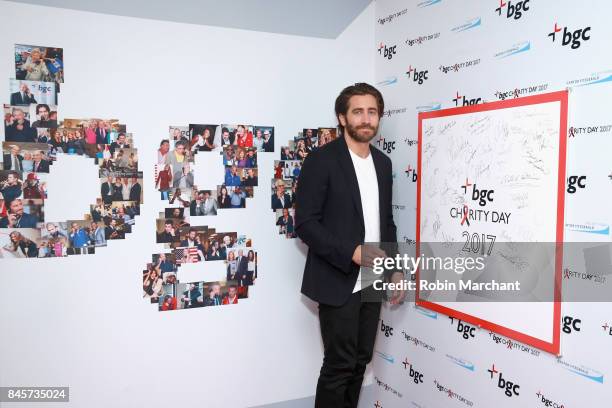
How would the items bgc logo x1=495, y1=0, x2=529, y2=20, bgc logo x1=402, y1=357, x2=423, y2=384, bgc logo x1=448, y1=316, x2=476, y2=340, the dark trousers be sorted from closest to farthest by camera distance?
bgc logo x1=495, y1=0, x2=529, y2=20 < bgc logo x1=448, y1=316, x2=476, y2=340 < the dark trousers < bgc logo x1=402, y1=357, x2=423, y2=384

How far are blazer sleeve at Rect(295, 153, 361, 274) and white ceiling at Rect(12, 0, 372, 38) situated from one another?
2.48 feet

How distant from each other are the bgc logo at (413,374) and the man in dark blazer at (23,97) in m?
2.15

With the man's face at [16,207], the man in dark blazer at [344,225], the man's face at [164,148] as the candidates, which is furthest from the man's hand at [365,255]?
the man's face at [16,207]

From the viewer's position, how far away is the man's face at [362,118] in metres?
2.15

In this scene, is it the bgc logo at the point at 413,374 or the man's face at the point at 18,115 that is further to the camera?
the bgc logo at the point at 413,374

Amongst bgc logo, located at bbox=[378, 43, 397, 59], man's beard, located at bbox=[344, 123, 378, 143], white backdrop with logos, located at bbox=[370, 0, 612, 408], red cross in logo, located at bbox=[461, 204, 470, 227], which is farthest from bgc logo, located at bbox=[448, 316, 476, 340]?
bgc logo, located at bbox=[378, 43, 397, 59]

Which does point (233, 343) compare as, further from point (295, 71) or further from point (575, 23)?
point (575, 23)

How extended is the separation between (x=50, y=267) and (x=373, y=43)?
202cm

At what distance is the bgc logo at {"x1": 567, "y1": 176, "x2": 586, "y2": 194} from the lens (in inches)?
58.6

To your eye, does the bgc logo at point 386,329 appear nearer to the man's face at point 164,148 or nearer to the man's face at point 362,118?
the man's face at point 362,118

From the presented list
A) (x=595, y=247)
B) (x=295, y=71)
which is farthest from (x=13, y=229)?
(x=595, y=247)

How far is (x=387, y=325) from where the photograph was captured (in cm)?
250

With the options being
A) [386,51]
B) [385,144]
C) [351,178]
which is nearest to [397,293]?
[351,178]

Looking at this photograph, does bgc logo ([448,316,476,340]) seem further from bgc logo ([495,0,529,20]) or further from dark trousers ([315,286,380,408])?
bgc logo ([495,0,529,20])
